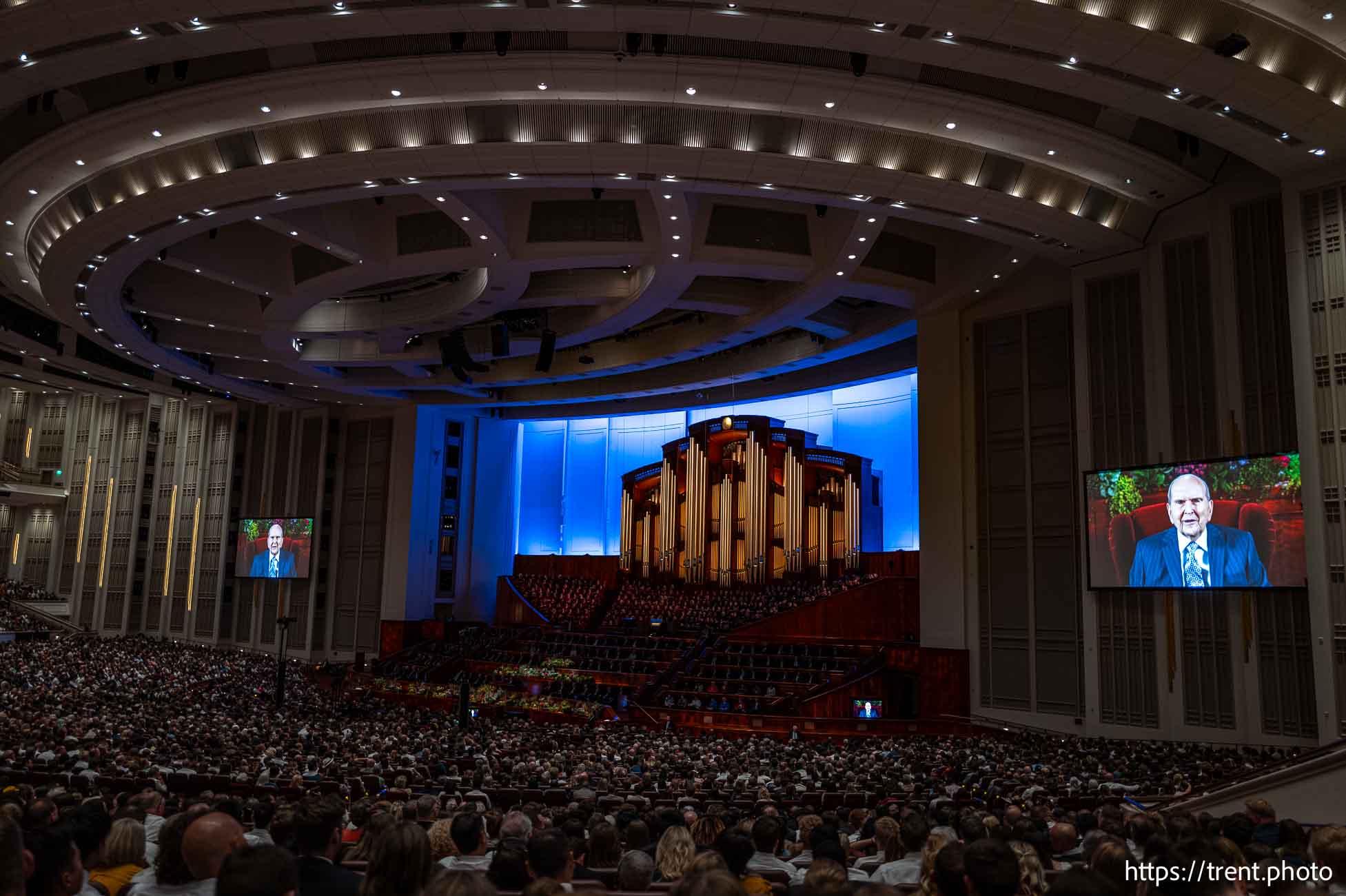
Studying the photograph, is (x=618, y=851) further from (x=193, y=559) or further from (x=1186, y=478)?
(x=193, y=559)

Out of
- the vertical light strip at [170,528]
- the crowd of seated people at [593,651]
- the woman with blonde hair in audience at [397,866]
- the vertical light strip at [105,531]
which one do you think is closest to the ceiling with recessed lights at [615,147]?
the crowd of seated people at [593,651]

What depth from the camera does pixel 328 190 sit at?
45.7 ft

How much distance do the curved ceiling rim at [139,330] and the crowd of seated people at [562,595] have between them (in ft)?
21.3

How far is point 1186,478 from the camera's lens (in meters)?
13.7

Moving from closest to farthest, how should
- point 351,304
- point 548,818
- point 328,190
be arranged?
point 548,818 < point 328,190 < point 351,304

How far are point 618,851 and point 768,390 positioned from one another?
73.9 feet

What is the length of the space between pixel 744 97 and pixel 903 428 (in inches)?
545

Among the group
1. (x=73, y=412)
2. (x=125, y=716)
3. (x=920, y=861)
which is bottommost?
(x=125, y=716)

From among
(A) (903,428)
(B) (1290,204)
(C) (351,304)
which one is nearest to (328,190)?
(C) (351,304)

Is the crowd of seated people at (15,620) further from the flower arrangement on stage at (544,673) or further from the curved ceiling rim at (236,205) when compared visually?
the curved ceiling rim at (236,205)

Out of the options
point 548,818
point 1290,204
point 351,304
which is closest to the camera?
point 548,818

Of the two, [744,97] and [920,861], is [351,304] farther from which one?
[920,861]

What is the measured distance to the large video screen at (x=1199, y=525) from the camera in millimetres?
12609

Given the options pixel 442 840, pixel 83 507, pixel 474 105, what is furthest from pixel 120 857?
pixel 83 507
